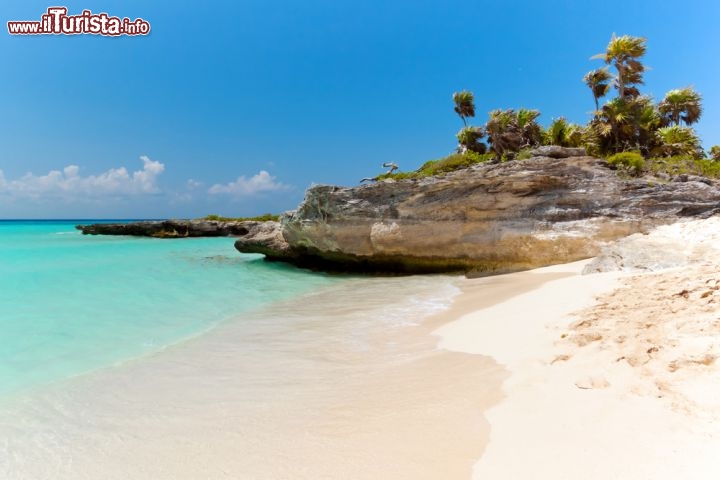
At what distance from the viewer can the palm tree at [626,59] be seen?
21.6 metres

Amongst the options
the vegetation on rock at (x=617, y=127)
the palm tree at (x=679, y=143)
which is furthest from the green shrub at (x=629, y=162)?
the palm tree at (x=679, y=143)

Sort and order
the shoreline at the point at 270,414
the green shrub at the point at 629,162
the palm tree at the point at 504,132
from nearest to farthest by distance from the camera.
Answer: the shoreline at the point at 270,414, the green shrub at the point at 629,162, the palm tree at the point at 504,132

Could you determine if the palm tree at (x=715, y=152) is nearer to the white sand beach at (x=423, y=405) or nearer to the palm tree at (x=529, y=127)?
the palm tree at (x=529, y=127)

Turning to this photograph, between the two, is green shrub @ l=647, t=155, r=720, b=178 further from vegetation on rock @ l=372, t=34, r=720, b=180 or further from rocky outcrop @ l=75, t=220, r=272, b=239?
rocky outcrop @ l=75, t=220, r=272, b=239

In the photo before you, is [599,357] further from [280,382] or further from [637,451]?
[280,382]

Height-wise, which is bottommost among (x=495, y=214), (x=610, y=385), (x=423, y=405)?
(x=423, y=405)

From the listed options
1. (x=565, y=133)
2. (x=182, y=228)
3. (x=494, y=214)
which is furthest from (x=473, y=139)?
(x=182, y=228)

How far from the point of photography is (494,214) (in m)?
11.8

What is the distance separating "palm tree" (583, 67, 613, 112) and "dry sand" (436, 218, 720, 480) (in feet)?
80.6

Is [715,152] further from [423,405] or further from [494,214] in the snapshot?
[423,405]

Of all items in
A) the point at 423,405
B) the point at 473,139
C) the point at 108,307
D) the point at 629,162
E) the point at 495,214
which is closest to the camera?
the point at 423,405

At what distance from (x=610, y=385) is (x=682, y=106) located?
1201 inches

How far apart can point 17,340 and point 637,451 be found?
809 cm

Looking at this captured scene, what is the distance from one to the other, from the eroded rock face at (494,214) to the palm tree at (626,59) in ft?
51.6
